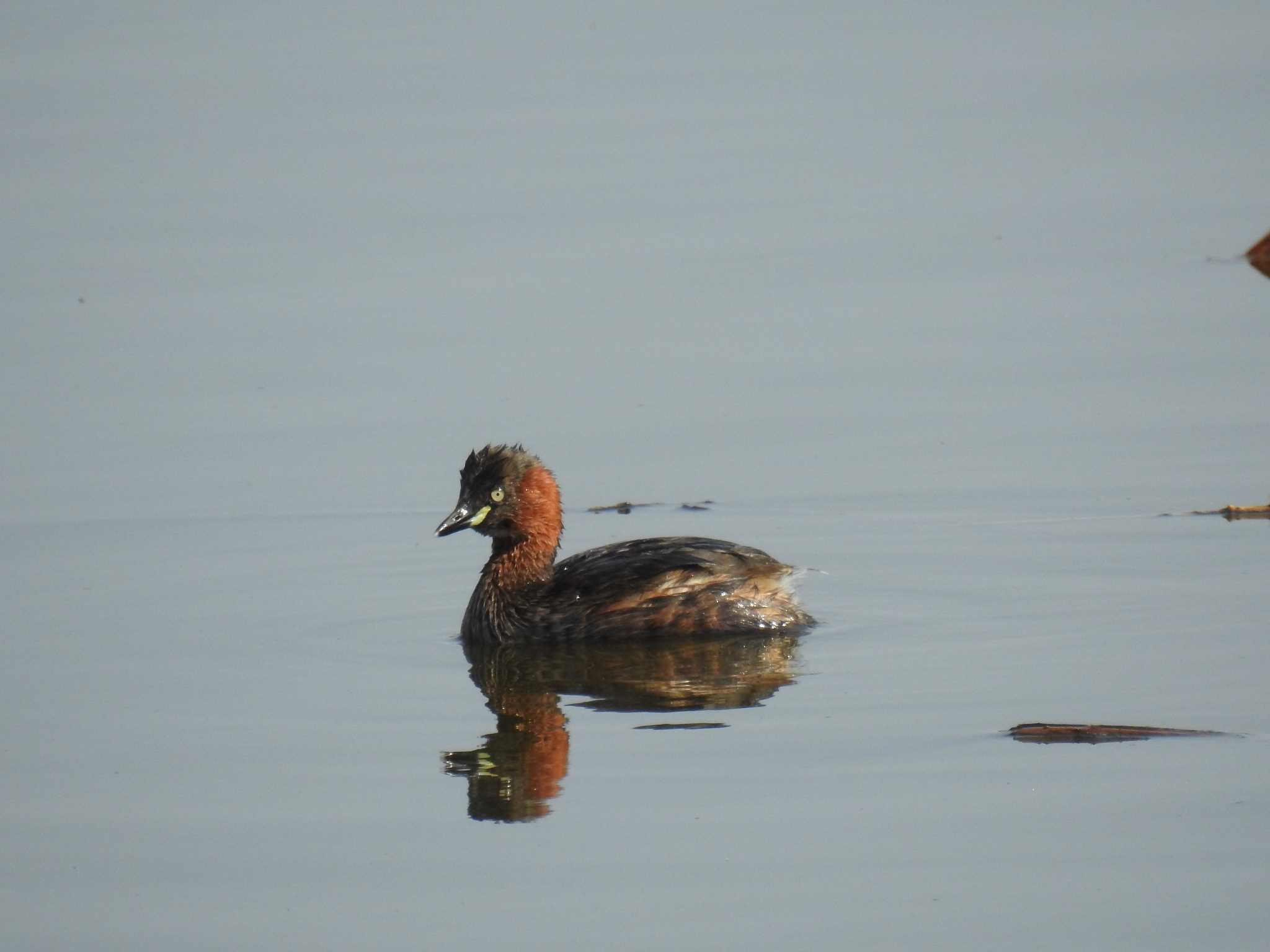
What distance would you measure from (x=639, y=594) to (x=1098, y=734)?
271 cm

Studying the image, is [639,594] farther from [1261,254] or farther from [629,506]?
[1261,254]

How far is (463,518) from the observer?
1025 centimetres

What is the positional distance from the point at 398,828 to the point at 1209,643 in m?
3.23

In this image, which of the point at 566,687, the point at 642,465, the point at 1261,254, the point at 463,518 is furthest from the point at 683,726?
the point at 1261,254

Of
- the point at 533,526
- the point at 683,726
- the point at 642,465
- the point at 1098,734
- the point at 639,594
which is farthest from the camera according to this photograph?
the point at 642,465

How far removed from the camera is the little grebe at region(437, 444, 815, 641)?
9.64 meters

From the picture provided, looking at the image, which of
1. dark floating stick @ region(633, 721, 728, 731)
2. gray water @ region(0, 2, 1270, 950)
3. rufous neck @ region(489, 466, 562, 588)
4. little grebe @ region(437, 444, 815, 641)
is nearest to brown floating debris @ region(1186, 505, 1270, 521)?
gray water @ region(0, 2, 1270, 950)

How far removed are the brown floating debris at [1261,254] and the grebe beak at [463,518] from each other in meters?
6.72

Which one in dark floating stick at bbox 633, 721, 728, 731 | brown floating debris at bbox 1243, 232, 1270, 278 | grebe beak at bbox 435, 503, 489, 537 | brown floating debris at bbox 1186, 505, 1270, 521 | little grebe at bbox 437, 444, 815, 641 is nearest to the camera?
dark floating stick at bbox 633, 721, 728, 731

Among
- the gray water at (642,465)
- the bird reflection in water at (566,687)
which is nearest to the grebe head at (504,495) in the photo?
the gray water at (642,465)

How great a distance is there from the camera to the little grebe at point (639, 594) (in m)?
9.64

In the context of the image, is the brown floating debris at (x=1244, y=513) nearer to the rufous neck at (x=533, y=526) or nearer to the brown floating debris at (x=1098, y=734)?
the rufous neck at (x=533, y=526)

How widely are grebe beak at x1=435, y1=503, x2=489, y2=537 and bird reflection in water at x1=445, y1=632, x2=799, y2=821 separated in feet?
2.20

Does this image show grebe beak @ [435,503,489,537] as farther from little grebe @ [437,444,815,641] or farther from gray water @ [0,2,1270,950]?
gray water @ [0,2,1270,950]
